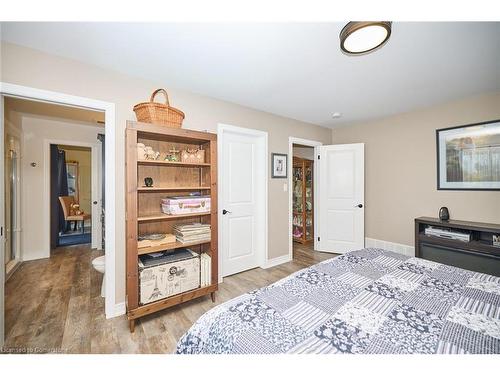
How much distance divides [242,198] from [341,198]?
1943 mm

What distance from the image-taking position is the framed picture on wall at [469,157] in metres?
2.55

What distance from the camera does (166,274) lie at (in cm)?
196

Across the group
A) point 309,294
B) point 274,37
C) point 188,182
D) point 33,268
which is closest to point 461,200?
point 309,294

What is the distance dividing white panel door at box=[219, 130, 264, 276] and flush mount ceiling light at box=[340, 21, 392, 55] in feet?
5.65

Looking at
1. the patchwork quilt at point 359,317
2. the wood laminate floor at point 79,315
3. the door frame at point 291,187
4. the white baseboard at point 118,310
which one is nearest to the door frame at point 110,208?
the white baseboard at point 118,310

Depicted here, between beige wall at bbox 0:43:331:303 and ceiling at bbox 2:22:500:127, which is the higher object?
ceiling at bbox 2:22:500:127

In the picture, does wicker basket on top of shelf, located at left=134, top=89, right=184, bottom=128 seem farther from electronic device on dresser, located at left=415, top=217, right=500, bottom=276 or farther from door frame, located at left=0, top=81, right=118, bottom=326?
electronic device on dresser, located at left=415, top=217, right=500, bottom=276

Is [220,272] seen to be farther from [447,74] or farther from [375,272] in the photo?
[447,74]

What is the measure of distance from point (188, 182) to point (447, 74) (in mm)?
2974

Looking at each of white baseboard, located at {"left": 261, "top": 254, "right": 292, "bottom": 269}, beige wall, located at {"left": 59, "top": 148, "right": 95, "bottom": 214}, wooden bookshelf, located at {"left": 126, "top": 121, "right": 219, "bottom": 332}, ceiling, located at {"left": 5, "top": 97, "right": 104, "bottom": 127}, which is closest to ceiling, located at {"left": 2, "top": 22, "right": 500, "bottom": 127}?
wooden bookshelf, located at {"left": 126, "top": 121, "right": 219, "bottom": 332}

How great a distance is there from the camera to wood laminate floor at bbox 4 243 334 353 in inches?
64.2

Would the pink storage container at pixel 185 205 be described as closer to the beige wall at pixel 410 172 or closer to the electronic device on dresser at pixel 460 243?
the electronic device on dresser at pixel 460 243

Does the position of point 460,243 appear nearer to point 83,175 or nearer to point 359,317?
point 359,317
